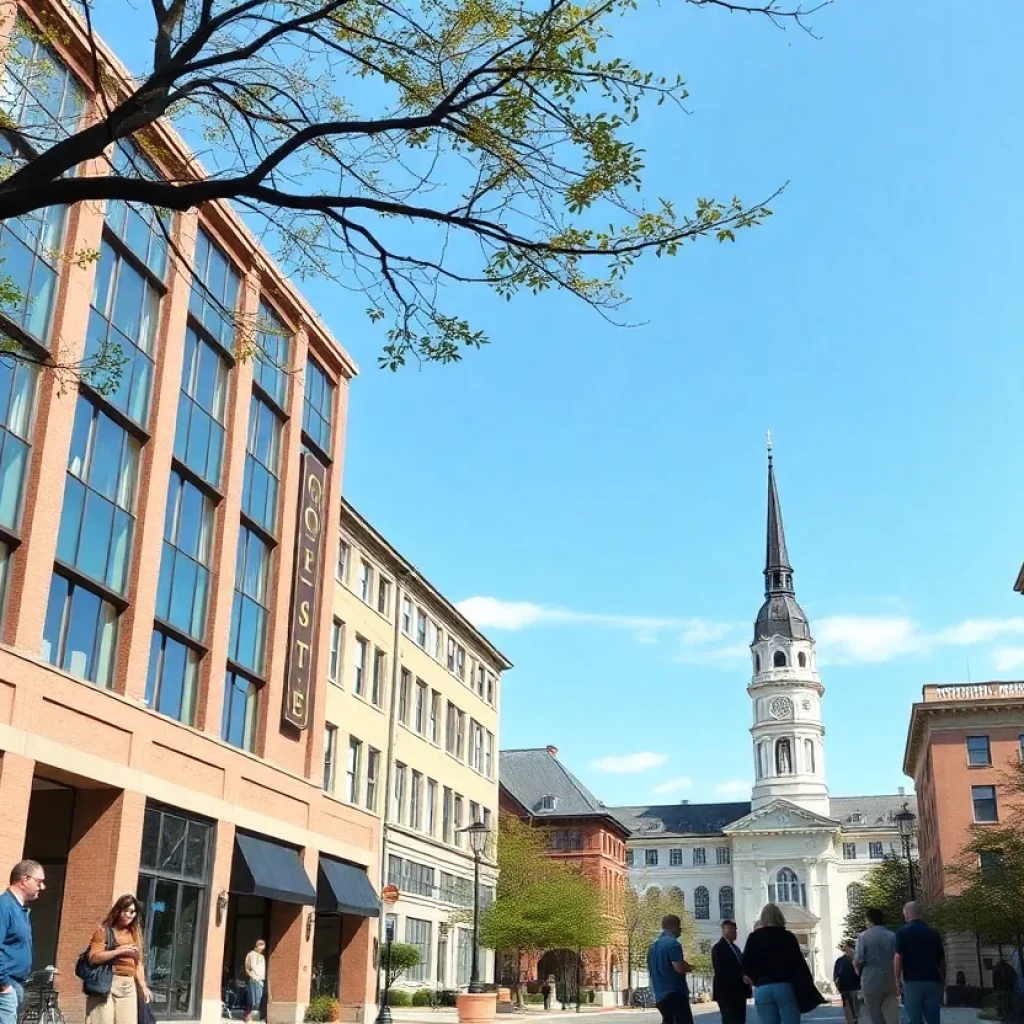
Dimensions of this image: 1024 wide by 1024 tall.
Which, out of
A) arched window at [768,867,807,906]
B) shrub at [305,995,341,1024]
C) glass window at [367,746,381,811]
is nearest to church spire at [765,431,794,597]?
arched window at [768,867,807,906]

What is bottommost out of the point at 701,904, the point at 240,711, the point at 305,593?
the point at 701,904

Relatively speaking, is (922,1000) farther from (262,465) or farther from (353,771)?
(353,771)

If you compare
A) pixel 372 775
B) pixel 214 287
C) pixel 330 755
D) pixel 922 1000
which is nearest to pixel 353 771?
pixel 372 775

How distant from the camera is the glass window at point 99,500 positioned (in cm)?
2188

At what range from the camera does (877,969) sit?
1463cm

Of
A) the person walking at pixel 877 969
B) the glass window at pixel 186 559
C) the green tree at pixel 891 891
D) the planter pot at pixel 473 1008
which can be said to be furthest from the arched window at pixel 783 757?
the person walking at pixel 877 969

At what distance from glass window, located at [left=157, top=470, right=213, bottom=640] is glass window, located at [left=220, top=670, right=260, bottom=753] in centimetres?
207

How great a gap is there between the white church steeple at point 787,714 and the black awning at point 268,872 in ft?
328

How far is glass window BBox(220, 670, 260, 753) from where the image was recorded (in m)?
27.4

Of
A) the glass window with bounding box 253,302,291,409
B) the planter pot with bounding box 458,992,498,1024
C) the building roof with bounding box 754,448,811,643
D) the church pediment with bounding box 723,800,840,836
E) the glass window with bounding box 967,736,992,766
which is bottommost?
the planter pot with bounding box 458,992,498,1024

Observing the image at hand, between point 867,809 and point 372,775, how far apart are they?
109 metres

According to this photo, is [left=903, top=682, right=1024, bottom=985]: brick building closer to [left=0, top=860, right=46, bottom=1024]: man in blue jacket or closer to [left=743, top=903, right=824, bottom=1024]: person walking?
[left=743, top=903, right=824, bottom=1024]: person walking

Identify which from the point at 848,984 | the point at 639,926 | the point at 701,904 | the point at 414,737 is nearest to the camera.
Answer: the point at 848,984

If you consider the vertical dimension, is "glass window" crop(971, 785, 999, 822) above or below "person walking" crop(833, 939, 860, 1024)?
above
